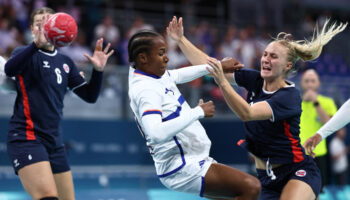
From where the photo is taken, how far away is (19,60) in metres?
4.61

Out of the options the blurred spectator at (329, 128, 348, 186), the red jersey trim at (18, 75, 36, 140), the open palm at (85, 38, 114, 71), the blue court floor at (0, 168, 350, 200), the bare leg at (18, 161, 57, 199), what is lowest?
the blurred spectator at (329, 128, 348, 186)

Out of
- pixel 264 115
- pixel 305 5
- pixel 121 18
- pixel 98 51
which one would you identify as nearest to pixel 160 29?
pixel 121 18

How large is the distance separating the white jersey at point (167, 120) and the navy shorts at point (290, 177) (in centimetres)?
103

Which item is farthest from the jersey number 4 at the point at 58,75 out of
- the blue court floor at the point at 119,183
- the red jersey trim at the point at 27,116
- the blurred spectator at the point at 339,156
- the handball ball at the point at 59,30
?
the blurred spectator at the point at 339,156

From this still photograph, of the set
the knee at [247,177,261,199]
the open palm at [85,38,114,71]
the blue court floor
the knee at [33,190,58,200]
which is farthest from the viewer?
the blue court floor

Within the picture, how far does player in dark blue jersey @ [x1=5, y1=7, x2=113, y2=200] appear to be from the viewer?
4.52 m

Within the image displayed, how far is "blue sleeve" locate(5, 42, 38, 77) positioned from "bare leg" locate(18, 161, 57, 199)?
2.97ft

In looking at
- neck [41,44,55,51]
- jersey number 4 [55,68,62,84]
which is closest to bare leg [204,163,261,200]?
jersey number 4 [55,68,62,84]

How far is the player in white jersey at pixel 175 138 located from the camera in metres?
3.88

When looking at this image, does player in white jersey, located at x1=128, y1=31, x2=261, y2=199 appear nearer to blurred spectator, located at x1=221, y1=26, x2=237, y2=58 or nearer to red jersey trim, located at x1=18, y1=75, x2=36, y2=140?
red jersey trim, located at x1=18, y1=75, x2=36, y2=140

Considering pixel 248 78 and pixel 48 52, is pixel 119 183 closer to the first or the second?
pixel 48 52

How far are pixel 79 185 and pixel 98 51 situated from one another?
211 inches

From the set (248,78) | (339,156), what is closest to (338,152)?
(339,156)

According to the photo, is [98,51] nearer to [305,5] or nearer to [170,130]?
[170,130]
